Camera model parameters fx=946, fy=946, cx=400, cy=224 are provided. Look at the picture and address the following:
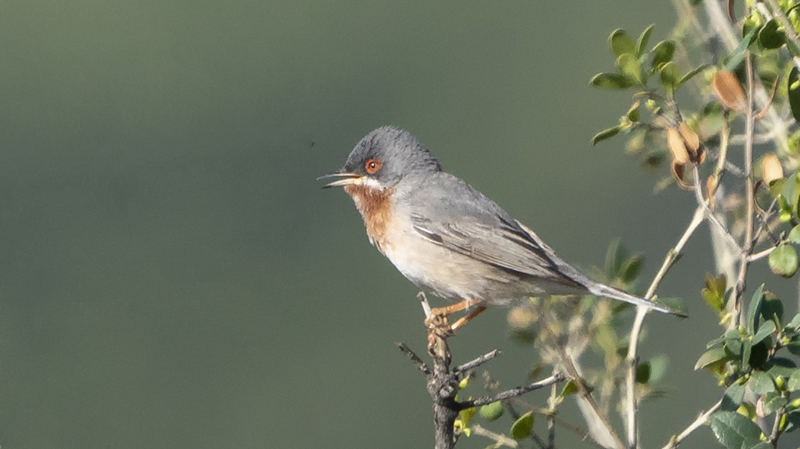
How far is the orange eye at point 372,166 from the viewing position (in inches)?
218

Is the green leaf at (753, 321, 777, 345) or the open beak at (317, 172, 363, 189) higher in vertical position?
the open beak at (317, 172, 363, 189)

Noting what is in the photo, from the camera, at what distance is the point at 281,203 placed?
26125 millimetres

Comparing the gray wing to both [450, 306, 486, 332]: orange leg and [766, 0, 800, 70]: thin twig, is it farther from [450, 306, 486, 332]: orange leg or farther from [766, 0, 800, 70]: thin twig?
[766, 0, 800, 70]: thin twig

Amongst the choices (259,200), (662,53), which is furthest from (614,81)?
(259,200)

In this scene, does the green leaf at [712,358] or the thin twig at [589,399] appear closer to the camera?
the green leaf at [712,358]

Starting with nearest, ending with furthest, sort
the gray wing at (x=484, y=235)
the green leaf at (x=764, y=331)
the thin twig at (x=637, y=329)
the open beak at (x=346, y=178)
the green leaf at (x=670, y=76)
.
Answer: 1. the green leaf at (x=764, y=331)
2. the thin twig at (x=637, y=329)
3. the green leaf at (x=670, y=76)
4. the gray wing at (x=484, y=235)
5. the open beak at (x=346, y=178)

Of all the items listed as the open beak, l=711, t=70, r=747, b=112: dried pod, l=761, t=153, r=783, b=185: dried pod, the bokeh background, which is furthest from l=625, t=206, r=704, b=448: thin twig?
the bokeh background

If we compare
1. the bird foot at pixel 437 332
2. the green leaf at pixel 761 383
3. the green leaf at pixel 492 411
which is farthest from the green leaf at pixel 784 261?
the bird foot at pixel 437 332

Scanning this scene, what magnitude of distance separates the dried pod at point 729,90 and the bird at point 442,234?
156 centimetres

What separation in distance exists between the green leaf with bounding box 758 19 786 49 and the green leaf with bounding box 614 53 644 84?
706 millimetres

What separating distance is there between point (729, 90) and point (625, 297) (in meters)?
1.23

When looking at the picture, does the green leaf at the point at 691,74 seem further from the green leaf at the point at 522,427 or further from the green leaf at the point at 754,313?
the green leaf at the point at 522,427

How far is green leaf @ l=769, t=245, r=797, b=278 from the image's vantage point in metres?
2.85

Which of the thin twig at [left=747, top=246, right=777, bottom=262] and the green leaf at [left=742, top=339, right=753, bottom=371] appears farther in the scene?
the thin twig at [left=747, top=246, right=777, bottom=262]
